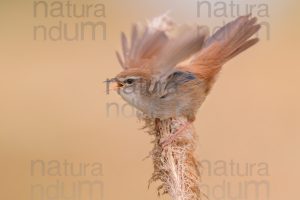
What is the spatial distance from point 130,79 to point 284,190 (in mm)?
955

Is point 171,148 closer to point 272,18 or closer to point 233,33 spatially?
point 233,33

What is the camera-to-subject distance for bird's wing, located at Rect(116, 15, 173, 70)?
3.92 feet

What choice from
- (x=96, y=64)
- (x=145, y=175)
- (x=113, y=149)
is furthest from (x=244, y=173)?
(x=96, y=64)

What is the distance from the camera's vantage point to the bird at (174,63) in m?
1.09

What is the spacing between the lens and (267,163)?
1843 mm

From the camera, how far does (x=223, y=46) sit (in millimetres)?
1261

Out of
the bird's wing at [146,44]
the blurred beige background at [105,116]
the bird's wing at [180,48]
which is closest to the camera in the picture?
the bird's wing at [180,48]

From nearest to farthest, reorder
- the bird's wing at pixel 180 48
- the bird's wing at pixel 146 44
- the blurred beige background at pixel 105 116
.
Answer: the bird's wing at pixel 180 48
the bird's wing at pixel 146 44
the blurred beige background at pixel 105 116

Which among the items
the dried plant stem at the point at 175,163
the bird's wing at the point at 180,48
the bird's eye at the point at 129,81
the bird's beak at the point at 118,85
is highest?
→ the bird's wing at the point at 180,48

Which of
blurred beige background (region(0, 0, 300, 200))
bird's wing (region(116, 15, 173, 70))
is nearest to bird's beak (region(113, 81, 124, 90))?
bird's wing (region(116, 15, 173, 70))

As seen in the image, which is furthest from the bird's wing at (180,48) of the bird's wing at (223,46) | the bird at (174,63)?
the bird's wing at (223,46)

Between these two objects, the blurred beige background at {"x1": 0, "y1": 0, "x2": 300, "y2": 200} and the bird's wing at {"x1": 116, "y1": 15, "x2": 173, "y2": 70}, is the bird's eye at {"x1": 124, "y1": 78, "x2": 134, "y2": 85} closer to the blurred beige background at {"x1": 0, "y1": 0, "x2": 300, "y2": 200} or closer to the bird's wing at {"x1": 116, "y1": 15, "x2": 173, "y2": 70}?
the bird's wing at {"x1": 116, "y1": 15, "x2": 173, "y2": 70}

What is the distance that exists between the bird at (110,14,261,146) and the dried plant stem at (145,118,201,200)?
0.02 meters

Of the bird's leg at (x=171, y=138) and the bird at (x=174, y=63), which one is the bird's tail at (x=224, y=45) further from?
the bird's leg at (x=171, y=138)
